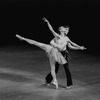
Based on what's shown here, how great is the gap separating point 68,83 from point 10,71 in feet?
8.67

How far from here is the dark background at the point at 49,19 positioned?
20.8 meters

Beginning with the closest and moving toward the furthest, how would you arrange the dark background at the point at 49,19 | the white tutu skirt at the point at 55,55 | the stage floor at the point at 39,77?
the stage floor at the point at 39,77
the white tutu skirt at the point at 55,55
the dark background at the point at 49,19

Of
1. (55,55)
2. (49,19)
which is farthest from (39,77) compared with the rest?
(49,19)

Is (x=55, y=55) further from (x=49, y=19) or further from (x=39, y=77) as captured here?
(x=49, y=19)

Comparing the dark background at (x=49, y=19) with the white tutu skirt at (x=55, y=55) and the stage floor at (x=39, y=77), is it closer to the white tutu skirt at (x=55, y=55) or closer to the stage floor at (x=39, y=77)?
the stage floor at (x=39, y=77)

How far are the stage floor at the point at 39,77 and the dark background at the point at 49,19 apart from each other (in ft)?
6.73

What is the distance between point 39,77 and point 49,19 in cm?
1219

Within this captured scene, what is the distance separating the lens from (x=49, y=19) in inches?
1003

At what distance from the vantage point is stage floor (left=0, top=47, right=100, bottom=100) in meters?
11.6

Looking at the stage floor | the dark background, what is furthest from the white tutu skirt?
the dark background

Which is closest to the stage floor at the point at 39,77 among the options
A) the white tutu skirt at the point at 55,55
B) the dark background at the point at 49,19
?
the white tutu skirt at the point at 55,55

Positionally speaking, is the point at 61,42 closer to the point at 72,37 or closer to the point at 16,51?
the point at 16,51

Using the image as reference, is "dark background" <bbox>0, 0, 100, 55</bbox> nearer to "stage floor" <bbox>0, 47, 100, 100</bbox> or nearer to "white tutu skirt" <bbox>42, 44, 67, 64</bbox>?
"stage floor" <bbox>0, 47, 100, 100</bbox>

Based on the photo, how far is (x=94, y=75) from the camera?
45.2ft
